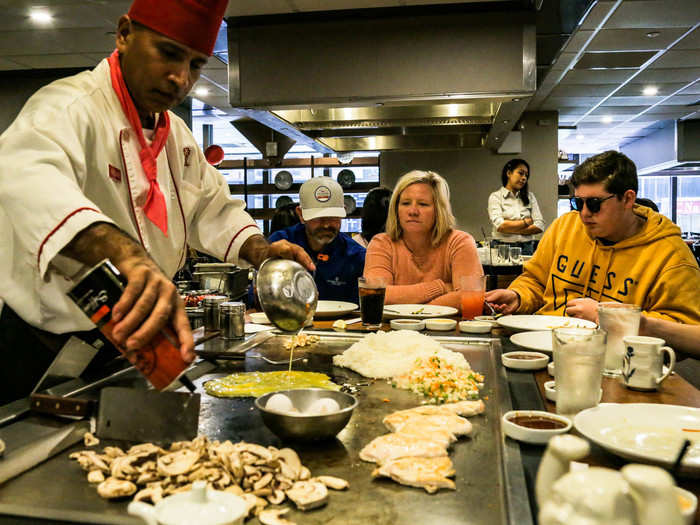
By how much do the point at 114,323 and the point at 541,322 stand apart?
5.58ft

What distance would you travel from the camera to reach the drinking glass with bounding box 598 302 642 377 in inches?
65.6

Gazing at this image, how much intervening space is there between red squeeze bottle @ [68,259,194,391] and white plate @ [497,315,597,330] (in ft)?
4.84

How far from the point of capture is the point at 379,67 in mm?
4582

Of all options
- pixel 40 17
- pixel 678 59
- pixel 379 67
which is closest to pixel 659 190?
pixel 678 59

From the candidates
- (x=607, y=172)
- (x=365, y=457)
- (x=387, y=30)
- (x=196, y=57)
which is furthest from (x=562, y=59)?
(x=365, y=457)

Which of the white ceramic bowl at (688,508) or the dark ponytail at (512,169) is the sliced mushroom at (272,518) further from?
the dark ponytail at (512,169)

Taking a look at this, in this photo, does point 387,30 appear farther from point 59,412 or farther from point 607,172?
point 59,412

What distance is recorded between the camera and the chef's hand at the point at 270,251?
195 cm

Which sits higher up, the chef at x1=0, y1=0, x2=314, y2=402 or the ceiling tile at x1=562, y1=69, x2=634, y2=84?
the ceiling tile at x1=562, y1=69, x2=634, y2=84

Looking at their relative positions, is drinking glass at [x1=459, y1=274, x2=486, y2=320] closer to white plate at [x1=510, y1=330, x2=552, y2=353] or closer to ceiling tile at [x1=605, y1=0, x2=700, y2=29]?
white plate at [x1=510, y1=330, x2=552, y2=353]

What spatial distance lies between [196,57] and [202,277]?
2615 millimetres

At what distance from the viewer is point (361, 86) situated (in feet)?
15.1

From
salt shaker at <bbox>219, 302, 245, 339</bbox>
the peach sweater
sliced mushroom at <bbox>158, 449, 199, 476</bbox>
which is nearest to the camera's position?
sliced mushroom at <bbox>158, 449, 199, 476</bbox>

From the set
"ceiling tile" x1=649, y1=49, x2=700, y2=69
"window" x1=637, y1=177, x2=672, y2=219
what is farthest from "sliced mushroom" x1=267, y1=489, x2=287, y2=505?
"window" x1=637, y1=177, x2=672, y2=219
